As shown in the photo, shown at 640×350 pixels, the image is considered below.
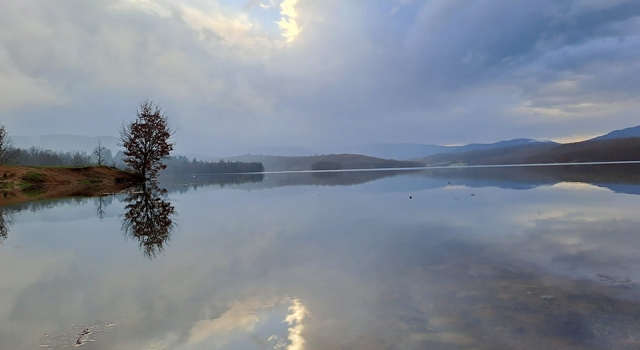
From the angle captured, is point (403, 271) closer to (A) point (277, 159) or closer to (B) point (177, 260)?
(B) point (177, 260)

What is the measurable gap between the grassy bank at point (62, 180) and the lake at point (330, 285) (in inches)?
822

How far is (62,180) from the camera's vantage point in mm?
32594

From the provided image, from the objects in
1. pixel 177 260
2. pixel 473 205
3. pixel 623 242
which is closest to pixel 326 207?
pixel 473 205

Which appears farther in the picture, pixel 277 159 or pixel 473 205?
pixel 277 159

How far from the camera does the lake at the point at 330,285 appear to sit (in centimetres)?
343

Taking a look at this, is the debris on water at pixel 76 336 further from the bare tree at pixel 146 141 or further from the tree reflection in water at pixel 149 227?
the bare tree at pixel 146 141

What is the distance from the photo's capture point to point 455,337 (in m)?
3.28

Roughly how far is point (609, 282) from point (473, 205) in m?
8.65

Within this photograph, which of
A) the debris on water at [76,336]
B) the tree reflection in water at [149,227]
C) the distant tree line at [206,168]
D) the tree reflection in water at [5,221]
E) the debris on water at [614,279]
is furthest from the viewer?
the distant tree line at [206,168]

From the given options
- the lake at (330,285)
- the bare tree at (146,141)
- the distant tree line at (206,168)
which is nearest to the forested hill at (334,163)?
the distant tree line at (206,168)

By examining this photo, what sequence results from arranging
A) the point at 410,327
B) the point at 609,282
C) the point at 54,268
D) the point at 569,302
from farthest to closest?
the point at 54,268
the point at 609,282
the point at 569,302
the point at 410,327

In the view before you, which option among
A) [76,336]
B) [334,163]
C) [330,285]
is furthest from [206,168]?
[76,336]

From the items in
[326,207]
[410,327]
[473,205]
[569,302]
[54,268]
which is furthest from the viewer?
[326,207]

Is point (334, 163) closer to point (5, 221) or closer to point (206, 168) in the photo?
point (206, 168)
